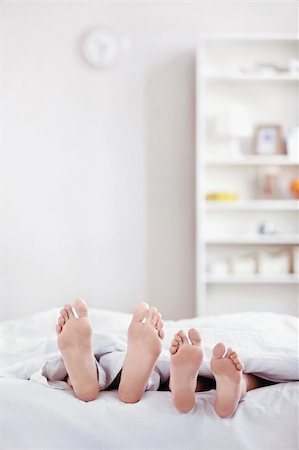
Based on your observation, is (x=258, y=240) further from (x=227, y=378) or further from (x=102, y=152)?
(x=227, y=378)

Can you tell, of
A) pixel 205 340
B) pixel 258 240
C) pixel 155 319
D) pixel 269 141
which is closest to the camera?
pixel 155 319

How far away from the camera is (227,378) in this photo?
1546 millimetres

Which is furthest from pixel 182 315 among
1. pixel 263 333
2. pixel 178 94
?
pixel 263 333

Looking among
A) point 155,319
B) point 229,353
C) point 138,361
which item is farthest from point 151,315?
point 229,353

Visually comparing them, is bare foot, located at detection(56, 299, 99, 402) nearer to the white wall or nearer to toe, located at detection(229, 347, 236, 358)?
toe, located at detection(229, 347, 236, 358)

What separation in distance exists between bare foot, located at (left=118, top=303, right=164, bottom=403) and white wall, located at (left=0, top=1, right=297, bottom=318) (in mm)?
2490

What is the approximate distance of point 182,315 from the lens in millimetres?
4105

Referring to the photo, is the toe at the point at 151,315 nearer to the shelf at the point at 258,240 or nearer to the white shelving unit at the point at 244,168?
the shelf at the point at 258,240

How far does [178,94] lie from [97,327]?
7.19 ft

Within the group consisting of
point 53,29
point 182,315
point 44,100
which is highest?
point 53,29

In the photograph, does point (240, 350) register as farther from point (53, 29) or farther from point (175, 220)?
point (53, 29)

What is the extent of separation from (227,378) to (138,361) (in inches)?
8.7

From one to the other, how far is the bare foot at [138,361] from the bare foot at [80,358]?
77mm

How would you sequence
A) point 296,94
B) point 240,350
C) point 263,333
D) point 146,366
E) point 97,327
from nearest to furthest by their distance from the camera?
point 146,366 < point 240,350 < point 263,333 < point 97,327 < point 296,94
